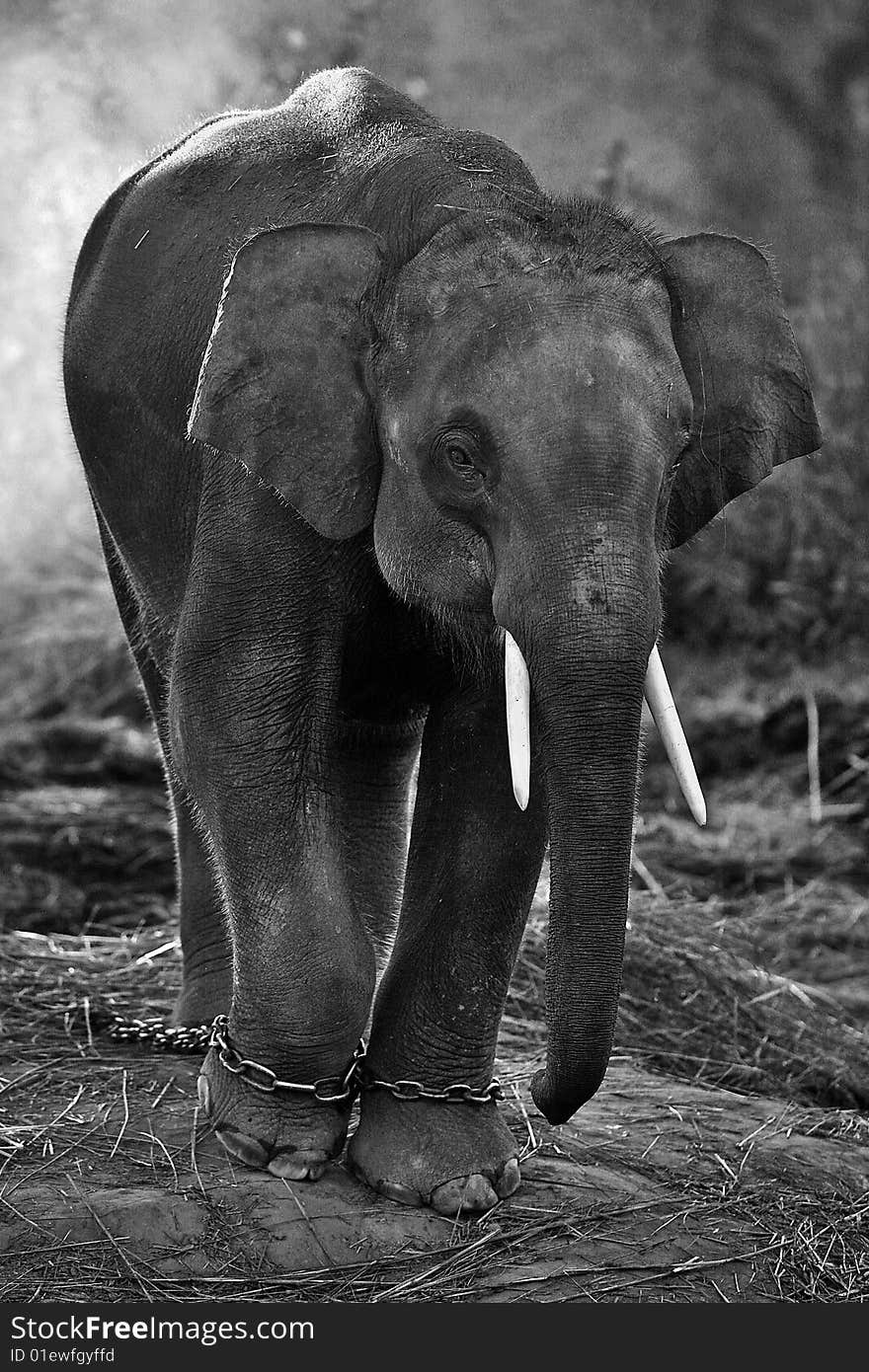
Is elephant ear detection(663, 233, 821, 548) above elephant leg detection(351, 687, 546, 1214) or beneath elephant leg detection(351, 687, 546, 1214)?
above

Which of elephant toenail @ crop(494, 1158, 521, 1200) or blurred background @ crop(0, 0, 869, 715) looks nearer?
elephant toenail @ crop(494, 1158, 521, 1200)

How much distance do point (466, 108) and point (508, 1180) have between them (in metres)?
11.4

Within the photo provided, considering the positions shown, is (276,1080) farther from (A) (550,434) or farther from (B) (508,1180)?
(A) (550,434)

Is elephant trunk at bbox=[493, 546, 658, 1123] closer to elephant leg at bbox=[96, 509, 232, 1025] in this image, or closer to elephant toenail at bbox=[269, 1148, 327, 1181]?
elephant toenail at bbox=[269, 1148, 327, 1181]

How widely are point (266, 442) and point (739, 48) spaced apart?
12.0 metres

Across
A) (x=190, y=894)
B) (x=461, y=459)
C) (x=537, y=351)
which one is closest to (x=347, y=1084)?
(x=190, y=894)

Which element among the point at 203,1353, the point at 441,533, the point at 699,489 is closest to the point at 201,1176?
the point at 203,1353

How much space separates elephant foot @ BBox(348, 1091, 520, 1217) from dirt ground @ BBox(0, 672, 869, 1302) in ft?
0.17

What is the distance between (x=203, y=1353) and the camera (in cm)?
393

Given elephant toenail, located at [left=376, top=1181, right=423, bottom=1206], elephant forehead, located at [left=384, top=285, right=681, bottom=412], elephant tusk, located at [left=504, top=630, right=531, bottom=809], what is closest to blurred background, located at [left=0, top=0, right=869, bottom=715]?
elephant toenail, located at [left=376, top=1181, right=423, bottom=1206]

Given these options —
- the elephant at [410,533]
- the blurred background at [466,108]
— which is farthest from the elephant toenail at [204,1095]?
the blurred background at [466,108]

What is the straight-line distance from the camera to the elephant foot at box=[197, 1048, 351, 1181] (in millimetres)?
4645

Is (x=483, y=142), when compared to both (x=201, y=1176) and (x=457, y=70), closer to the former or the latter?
(x=201, y=1176)

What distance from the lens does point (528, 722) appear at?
3.96 meters
